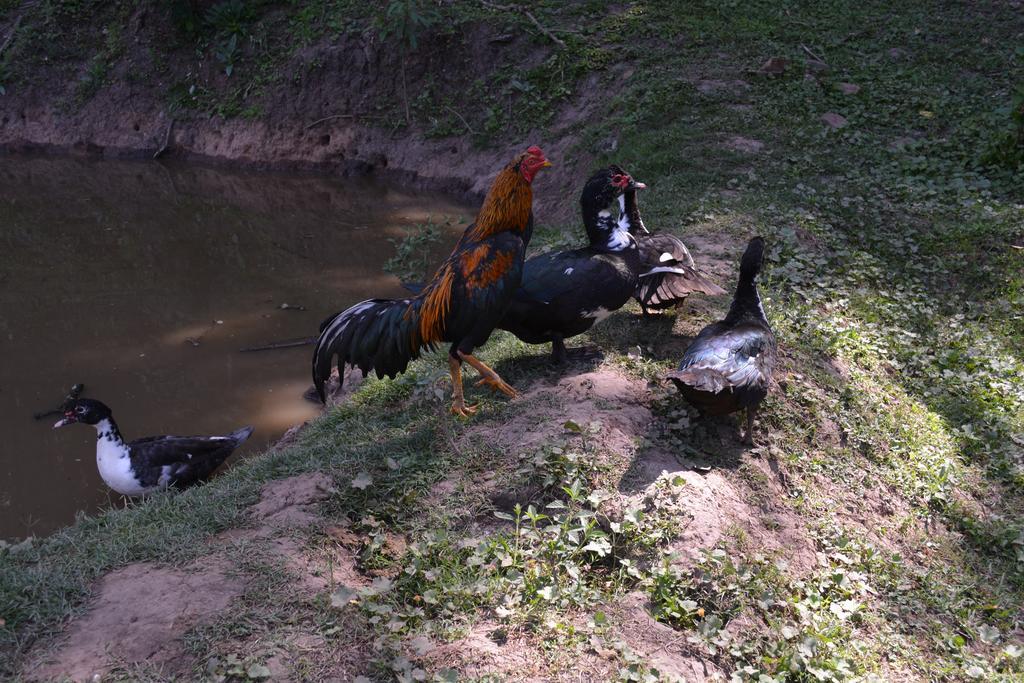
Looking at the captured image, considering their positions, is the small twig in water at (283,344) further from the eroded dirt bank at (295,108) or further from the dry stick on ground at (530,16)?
the dry stick on ground at (530,16)

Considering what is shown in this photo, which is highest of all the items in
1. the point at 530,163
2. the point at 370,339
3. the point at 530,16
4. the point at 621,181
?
the point at 530,16

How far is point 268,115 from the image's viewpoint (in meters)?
14.3

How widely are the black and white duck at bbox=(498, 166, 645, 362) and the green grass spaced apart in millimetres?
374

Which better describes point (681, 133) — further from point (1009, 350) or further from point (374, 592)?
point (374, 592)

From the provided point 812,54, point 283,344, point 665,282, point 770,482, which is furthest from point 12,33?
point 770,482

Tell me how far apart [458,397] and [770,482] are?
74.0 inches

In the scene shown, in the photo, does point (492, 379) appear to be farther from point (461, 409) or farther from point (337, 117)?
point (337, 117)

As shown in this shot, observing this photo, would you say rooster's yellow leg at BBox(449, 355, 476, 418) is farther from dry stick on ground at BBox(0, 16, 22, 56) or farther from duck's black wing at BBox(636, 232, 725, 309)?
dry stick on ground at BBox(0, 16, 22, 56)

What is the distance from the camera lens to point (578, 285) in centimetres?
528

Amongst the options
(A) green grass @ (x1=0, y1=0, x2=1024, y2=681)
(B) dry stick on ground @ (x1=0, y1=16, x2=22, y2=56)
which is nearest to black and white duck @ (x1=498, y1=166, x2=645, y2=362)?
(A) green grass @ (x1=0, y1=0, x2=1024, y2=681)

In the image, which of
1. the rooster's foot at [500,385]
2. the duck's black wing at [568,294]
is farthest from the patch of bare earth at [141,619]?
the duck's black wing at [568,294]

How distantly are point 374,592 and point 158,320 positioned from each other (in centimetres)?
593

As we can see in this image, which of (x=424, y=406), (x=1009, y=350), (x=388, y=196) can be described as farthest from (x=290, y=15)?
(x=1009, y=350)

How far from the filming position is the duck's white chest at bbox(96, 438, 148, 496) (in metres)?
5.92
